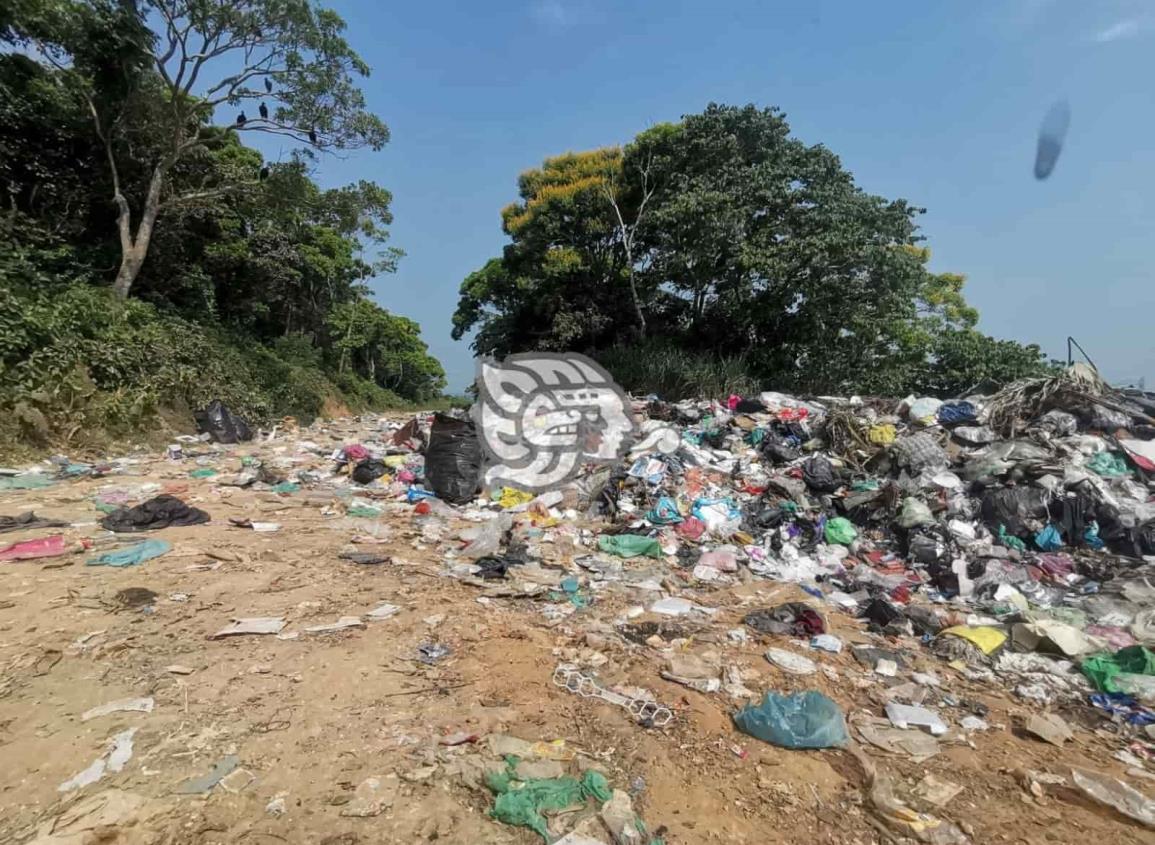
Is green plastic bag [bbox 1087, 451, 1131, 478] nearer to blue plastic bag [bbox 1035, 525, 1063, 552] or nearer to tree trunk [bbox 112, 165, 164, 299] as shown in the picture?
blue plastic bag [bbox 1035, 525, 1063, 552]

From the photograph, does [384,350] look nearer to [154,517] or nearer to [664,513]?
[154,517]

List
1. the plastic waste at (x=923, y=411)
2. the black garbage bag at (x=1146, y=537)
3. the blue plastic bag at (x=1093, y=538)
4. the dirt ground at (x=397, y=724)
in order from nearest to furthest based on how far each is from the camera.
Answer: the dirt ground at (x=397, y=724), the black garbage bag at (x=1146, y=537), the blue plastic bag at (x=1093, y=538), the plastic waste at (x=923, y=411)

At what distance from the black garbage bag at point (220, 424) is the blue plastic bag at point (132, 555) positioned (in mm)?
4833

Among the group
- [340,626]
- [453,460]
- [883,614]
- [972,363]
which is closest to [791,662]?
[883,614]

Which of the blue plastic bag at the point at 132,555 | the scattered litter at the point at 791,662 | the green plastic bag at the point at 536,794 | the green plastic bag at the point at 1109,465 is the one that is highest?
the green plastic bag at the point at 1109,465

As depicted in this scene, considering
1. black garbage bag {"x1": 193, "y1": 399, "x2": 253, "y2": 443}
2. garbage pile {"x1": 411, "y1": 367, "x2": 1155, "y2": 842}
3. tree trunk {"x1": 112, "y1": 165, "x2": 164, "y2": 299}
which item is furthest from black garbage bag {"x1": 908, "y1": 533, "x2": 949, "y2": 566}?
tree trunk {"x1": 112, "y1": 165, "x2": 164, "y2": 299}

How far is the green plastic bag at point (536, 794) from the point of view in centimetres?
153

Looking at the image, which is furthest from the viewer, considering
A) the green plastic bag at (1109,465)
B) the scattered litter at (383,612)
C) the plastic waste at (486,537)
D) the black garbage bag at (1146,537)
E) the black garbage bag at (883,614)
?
the green plastic bag at (1109,465)

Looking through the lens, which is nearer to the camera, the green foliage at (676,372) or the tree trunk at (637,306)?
the green foliage at (676,372)

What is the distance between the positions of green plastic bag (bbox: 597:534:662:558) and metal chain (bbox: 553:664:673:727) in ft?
5.28

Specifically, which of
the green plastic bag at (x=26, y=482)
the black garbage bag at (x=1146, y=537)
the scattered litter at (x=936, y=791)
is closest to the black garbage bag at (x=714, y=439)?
the black garbage bag at (x=1146, y=537)

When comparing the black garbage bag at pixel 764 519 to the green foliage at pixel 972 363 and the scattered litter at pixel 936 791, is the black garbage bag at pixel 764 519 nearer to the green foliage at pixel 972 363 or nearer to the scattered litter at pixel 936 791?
the scattered litter at pixel 936 791

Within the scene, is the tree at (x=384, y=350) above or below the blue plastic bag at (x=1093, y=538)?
above

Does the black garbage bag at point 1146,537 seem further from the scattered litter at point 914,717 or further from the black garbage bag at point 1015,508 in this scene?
the scattered litter at point 914,717
